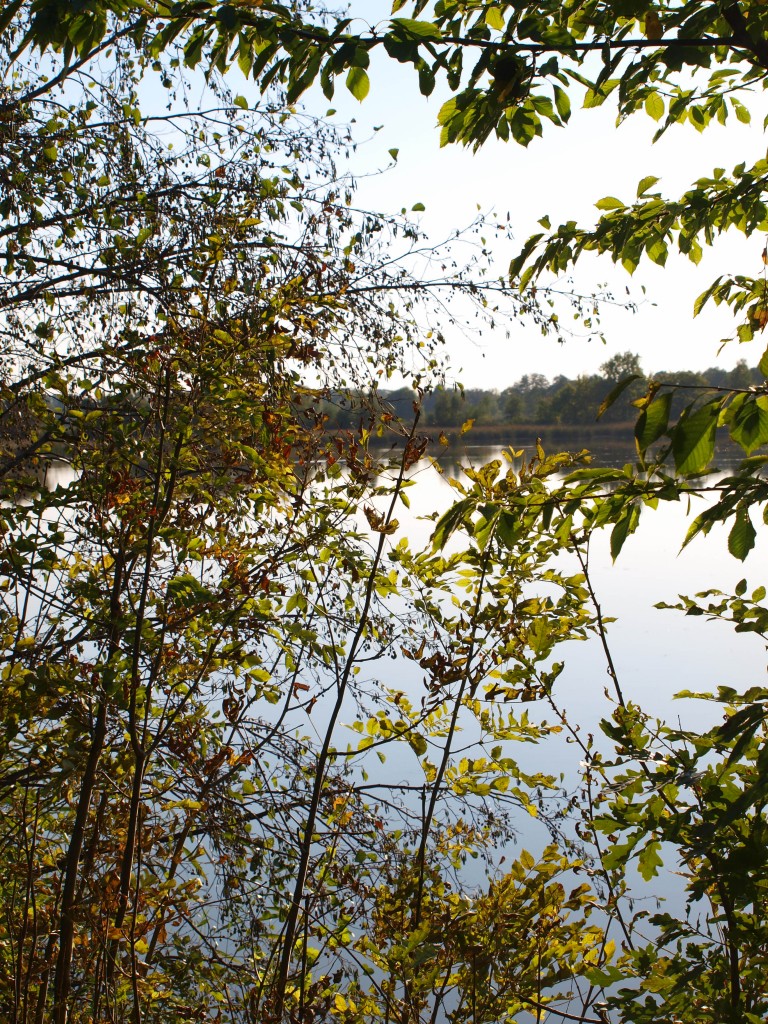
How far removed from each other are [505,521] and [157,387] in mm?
844

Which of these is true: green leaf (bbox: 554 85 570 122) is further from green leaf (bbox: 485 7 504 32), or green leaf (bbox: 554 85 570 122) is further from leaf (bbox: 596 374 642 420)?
leaf (bbox: 596 374 642 420)

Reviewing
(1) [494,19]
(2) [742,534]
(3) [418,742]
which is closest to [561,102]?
(1) [494,19]

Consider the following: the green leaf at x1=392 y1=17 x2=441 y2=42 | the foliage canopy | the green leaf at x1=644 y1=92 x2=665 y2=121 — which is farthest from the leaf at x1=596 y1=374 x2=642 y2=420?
the green leaf at x1=644 y1=92 x2=665 y2=121

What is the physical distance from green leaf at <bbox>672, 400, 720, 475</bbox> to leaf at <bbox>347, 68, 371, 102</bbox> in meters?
0.81

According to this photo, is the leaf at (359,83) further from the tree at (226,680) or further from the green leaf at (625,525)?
the green leaf at (625,525)

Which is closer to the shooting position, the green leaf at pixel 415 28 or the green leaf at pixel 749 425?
the green leaf at pixel 749 425

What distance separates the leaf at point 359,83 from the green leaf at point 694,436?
2.64ft

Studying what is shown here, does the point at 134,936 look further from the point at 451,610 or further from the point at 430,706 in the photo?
the point at 451,610

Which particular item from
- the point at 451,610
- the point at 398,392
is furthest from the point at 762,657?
the point at 398,392

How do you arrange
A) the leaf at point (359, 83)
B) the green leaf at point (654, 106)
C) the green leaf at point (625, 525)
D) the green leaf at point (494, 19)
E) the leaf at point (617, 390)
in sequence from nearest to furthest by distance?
the leaf at point (617, 390)
the green leaf at point (625, 525)
the leaf at point (359, 83)
the green leaf at point (494, 19)
the green leaf at point (654, 106)

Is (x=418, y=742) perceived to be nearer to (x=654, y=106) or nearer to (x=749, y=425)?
(x=749, y=425)

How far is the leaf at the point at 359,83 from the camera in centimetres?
151

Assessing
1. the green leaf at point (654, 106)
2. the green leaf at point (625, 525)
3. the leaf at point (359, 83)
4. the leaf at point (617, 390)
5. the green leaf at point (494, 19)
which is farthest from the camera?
the green leaf at point (654, 106)

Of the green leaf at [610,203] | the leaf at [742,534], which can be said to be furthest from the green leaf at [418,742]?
the green leaf at [610,203]
